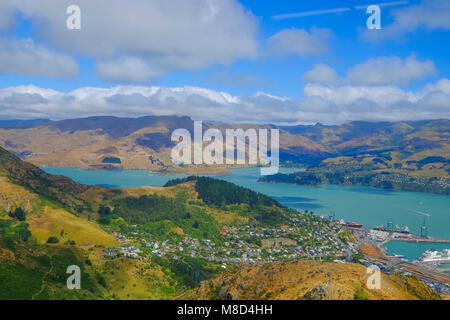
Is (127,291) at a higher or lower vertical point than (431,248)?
higher

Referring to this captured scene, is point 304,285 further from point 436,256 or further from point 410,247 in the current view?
point 410,247

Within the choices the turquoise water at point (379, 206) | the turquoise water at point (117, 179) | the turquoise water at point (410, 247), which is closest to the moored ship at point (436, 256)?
the turquoise water at point (410, 247)

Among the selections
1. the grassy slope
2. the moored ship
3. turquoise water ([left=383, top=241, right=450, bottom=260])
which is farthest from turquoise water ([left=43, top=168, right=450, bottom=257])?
the grassy slope

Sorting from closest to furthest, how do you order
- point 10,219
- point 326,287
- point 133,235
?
point 326,287 → point 10,219 → point 133,235

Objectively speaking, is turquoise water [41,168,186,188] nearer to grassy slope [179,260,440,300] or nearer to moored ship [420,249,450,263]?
moored ship [420,249,450,263]

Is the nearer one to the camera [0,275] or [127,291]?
[0,275]

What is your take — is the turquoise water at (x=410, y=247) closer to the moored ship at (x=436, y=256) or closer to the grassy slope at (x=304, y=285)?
the moored ship at (x=436, y=256)

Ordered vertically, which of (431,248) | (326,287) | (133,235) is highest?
(326,287)

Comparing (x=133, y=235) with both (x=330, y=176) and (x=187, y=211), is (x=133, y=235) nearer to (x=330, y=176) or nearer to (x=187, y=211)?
(x=187, y=211)

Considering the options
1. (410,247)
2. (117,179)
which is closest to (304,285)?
(410,247)

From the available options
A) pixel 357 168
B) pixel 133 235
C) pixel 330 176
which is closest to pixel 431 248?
pixel 133 235
